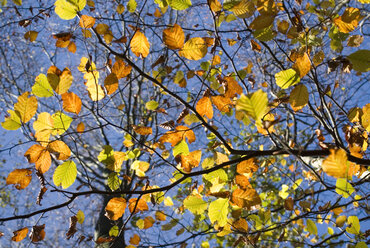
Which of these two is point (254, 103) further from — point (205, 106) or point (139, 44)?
point (139, 44)

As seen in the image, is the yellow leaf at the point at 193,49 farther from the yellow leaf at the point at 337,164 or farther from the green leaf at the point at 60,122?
the yellow leaf at the point at 337,164

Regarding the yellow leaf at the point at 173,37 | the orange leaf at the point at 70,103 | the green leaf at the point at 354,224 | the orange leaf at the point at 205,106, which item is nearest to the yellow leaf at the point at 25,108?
the orange leaf at the point at 70,103

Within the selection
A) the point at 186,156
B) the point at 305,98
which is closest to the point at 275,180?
the point at 186,156

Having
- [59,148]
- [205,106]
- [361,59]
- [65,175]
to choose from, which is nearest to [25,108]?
[59,148]

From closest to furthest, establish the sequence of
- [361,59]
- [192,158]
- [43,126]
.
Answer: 1. [361,59]
2. [43,126]
3. [192,158]

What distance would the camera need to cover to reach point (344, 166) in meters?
0.68

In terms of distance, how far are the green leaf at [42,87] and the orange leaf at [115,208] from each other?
533mm

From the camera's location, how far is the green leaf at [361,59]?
0.92 meters

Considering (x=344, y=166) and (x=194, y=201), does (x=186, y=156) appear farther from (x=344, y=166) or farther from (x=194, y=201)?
(x=344, y=166)

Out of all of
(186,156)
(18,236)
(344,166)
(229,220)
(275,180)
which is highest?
(275,180)

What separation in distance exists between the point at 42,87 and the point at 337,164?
3.65 feet

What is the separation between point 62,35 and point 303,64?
105 cm

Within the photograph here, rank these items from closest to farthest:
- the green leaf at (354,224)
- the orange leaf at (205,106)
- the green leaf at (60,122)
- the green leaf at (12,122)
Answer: the green leaf at (12,122), the green leaf at (60,122), the orange leaf at (205,106), the green leaf at (354,224)

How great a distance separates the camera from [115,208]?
119 centimetres
